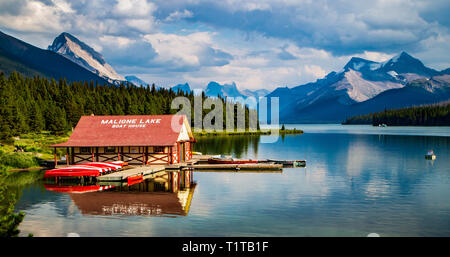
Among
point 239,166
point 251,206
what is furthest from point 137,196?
point 239,166

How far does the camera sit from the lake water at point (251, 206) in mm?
25109

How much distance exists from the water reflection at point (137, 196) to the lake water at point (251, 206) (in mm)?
82

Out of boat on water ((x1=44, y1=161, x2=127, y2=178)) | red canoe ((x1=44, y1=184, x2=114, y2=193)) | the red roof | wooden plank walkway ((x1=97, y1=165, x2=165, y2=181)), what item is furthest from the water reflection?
the red roof

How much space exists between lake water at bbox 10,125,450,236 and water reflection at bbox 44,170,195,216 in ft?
0.27

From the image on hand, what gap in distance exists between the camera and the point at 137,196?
1401 inches

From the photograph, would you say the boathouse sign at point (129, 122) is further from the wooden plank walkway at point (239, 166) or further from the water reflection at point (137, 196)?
the water reflection at point (137, 196)

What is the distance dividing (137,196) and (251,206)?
10.7 m

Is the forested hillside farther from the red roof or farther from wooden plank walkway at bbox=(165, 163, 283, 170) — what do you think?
wooden plank walkway at bbox=(165, 163, 283, 170)

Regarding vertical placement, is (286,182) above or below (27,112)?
below
